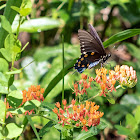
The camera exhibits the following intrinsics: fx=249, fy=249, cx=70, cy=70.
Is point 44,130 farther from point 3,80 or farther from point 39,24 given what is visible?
point 39,24

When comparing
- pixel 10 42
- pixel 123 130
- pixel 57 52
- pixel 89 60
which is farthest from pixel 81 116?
pixel 57 52

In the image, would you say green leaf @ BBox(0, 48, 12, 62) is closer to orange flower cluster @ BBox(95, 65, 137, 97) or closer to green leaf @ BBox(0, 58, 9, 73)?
green leaf @ BBox(0, 58, 9, 73)

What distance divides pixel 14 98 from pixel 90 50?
1.06 metres

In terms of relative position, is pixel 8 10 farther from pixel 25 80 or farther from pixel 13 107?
pixel 25 80

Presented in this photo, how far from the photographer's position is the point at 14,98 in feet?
3.32

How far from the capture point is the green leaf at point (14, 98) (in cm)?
99

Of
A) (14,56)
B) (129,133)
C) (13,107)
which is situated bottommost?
(129,133)

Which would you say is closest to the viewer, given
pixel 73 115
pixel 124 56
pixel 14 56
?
pixel 14 56

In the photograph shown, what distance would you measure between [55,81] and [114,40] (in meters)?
0.38

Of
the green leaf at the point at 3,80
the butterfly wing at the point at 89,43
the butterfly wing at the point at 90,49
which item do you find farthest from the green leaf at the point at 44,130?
the butterfly wing at the point at 89,43

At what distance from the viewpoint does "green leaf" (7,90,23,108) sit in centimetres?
99

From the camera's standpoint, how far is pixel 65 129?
3.72ft

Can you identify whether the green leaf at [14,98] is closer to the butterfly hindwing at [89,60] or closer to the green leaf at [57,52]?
the butterfly hindwing at [89,60]

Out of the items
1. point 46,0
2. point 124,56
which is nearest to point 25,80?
point 46,0
